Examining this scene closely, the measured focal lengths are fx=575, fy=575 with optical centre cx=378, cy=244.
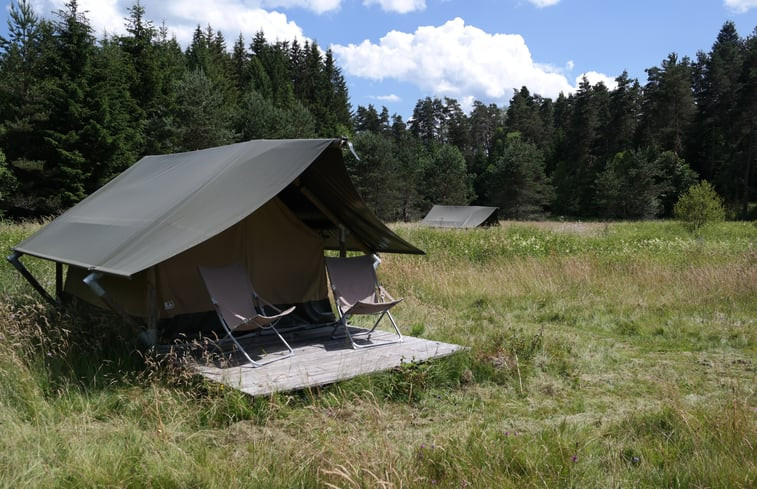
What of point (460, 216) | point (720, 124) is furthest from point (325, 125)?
point (720, 124)

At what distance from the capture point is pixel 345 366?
16.6 feet

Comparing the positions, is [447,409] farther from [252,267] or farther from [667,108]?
[667,108]

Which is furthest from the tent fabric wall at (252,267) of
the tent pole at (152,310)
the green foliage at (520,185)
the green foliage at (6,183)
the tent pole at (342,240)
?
the green foliage at (520,185)

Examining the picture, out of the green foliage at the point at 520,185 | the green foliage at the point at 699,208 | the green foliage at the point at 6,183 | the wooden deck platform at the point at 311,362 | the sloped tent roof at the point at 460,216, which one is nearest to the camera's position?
the wooden deck platform at the point at 311,362

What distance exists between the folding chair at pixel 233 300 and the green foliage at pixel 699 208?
19.8 metres

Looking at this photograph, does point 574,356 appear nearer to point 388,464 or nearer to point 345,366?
point 345,366

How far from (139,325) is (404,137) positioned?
195 ft

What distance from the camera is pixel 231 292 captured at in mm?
5617

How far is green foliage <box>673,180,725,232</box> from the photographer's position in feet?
68.3

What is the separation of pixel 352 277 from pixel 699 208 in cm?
1901

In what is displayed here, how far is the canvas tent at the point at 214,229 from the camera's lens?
204 inches

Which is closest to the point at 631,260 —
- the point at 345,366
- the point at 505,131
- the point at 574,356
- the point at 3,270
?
the point at 574,356

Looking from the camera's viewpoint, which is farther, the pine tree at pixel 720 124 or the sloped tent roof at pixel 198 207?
the pine tree at pixel 720 124

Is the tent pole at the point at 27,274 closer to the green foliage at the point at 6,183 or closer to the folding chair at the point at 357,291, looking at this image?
the folding chair at the point at 357,291
